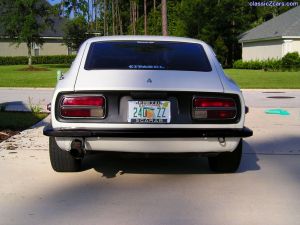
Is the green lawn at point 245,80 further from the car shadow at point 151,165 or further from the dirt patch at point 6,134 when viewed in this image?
the car shadow at point 151,165

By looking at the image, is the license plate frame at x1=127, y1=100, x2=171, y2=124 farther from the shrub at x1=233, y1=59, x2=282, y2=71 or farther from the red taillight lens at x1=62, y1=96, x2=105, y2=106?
the shrub at x1=233, y1=59, x2=282, y2=71

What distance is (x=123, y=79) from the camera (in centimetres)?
501

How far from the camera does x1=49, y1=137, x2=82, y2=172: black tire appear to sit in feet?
18.0

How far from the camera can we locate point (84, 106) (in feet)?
16.0

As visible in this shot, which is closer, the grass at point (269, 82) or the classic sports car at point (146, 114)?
the classic sports car at point (146, 114)

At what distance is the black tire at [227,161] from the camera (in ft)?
18.1

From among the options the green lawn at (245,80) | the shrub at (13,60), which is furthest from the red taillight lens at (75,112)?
the shrub at (13,60)

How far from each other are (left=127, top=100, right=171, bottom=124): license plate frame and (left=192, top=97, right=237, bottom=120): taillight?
27cm

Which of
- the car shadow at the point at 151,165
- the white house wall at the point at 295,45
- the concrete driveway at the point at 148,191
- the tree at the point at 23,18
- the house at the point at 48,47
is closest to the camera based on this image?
the concrete driveway at the point at 148,191

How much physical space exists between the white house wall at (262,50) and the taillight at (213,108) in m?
33.8

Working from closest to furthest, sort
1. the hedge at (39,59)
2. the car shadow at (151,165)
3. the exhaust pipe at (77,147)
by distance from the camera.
Answer: 1. the exhaust pipe at (77,147)
2. the car shadow at (151,165)
3. the hedge at (39,59)

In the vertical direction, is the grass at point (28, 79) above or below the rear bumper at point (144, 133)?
below

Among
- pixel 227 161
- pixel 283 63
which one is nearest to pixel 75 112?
pixel 227 161

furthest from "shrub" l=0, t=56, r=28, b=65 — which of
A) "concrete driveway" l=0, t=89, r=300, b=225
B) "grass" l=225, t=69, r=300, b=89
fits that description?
"concrete driveway" l=0, t=89, r=300, b=225
